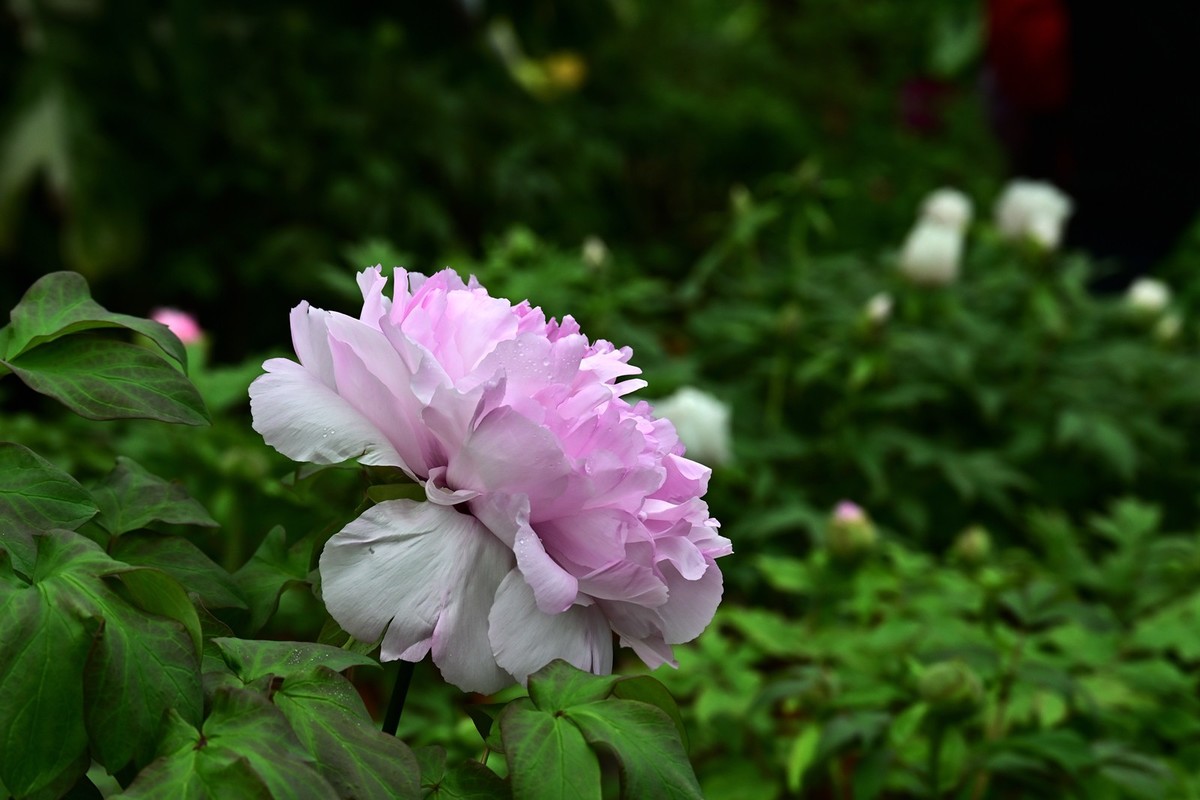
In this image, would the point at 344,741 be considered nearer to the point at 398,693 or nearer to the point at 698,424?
the point at 398,693

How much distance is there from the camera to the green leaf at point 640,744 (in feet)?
1.45

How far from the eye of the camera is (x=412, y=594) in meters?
0.48

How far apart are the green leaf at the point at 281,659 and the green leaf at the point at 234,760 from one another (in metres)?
0.03

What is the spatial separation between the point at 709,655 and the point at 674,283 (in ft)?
9.30

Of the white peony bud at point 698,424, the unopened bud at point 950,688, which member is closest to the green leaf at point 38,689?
the unopened bud at point 950,688

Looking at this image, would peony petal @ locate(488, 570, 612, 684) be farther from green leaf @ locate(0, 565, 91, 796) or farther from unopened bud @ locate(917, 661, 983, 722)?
unopened bud @ locate(917, 661, 983, 722)

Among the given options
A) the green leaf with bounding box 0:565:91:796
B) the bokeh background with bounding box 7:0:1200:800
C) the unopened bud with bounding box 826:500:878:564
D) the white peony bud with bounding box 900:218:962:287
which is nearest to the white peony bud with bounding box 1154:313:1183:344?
the bokeh background with bounding box 7:0:1200:800

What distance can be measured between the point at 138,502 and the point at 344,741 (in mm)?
199

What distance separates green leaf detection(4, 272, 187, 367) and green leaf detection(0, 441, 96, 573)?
0.05 m

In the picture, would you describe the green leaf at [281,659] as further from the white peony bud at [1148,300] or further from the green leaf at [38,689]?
the white peony bud at [1148,300]

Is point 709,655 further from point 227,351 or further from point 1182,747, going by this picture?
point 227,351

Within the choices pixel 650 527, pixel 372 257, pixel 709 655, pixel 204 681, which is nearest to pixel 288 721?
pixel 204 681

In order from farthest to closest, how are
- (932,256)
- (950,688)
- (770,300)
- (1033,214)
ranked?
(1033,214)
(770,300)
(932,256)
(950,688)

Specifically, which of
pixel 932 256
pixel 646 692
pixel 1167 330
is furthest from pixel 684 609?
pixel 1167 330
